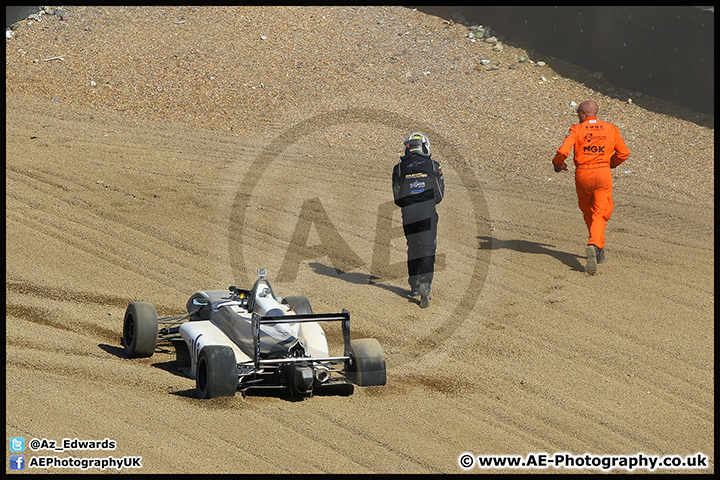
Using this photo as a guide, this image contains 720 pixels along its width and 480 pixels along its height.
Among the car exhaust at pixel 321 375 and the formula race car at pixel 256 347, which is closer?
the formula race car at pixel 256 347

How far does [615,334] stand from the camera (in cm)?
925

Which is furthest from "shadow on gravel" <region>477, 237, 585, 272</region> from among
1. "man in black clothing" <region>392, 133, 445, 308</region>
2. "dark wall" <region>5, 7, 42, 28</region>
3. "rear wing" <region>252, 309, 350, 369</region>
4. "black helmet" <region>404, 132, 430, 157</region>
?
"dark wall" <region>5, 7, 42, 28</region>

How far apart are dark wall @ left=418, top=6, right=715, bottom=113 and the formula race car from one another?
13.2 meters

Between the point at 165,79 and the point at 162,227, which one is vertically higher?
the point at 165,79

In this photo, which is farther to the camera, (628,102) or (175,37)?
(175,37)

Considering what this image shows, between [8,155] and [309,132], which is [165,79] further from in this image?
[8,155]

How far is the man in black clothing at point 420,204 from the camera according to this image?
1052cm

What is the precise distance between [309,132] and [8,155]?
684cm

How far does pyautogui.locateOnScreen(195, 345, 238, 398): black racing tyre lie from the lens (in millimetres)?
6758

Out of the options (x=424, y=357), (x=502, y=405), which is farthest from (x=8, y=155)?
(x=502, y=405)

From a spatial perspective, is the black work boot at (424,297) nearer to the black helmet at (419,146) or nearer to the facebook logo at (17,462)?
the black helmet at (419,146)

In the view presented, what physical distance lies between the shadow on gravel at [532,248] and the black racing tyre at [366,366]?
5.26 metres

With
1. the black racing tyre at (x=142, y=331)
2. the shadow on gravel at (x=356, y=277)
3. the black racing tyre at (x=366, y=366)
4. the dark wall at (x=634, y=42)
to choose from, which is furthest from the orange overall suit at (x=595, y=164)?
the dark wall at (x=634, y=42)

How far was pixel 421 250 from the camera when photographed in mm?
10516
